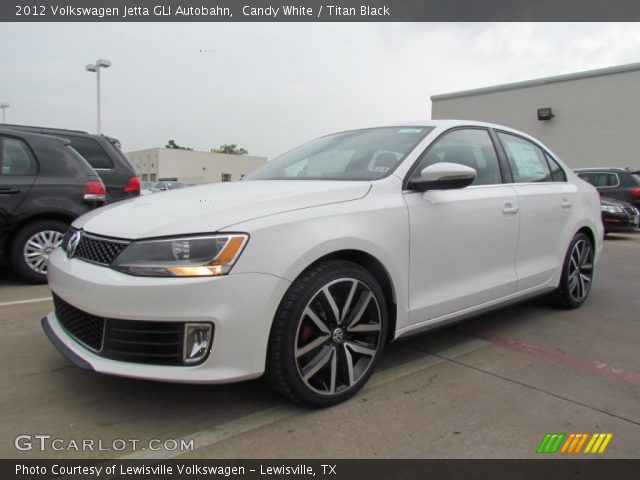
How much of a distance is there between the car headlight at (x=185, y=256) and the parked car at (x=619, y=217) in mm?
11216

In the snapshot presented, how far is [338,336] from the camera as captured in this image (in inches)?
95.9

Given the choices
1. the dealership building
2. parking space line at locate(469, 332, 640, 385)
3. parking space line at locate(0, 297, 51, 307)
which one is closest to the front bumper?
parking space line at locate(469, 332, 640, 385)

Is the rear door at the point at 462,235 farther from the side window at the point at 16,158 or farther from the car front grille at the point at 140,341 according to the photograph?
the side window at the point at 16,158

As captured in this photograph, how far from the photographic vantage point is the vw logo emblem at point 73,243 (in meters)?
2.52

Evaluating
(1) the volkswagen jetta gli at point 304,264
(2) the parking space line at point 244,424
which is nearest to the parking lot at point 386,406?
(2) the parking space line at point 244,424

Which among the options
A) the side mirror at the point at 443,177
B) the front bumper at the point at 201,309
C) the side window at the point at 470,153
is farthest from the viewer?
the side window at the point at 470,153

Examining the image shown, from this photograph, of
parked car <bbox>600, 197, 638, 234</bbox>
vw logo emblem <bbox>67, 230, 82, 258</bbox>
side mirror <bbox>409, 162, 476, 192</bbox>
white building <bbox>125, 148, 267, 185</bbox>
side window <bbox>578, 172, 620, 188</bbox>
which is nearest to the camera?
vw logo emblem <bbox>67, 230, 82, 258</bbox>

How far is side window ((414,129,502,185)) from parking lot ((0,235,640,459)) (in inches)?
47.1

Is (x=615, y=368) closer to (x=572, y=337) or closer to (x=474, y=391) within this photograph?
(x=572, y=337)

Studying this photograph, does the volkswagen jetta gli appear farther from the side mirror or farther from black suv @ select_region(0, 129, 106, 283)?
black suv @ select_region(0, 129, 106, 283)

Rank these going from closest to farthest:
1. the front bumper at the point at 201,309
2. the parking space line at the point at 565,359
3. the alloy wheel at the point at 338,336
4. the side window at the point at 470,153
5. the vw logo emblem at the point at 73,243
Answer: the front bumper at the point at 201,309, the alloy wheel at the point at 338,336, the vw logo emblem at the point at 73,243, the parking space line at the point at 565,359, the side window at the point at 470,153

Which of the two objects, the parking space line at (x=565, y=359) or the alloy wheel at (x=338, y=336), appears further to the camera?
the parking space line at (x=565, y=359)
